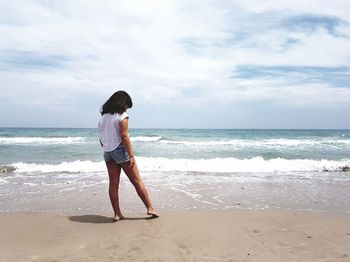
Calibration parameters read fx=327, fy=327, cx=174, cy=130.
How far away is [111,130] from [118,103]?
14.7 inches

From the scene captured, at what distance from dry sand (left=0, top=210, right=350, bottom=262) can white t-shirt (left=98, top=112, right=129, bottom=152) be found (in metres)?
1.03

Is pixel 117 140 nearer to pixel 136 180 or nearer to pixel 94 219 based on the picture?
pixel 136 180

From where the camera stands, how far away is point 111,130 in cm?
438

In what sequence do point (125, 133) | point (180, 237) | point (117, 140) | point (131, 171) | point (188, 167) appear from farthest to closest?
1. point (188, 167)
2. point (131, 171)
3. point (117, 140)
4. point (125, 133)
5. point (180, 237)

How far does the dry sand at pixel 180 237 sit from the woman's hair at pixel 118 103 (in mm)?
1492

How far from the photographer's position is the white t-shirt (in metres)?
4.36

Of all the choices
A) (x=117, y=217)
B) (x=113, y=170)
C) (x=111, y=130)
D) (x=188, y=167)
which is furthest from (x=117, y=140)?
(x=188, y=167)

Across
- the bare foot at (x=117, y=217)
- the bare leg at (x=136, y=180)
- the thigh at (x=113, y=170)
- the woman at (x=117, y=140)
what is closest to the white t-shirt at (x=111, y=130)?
the woman at (x=117, y=140)

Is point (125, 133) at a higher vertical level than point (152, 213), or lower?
higher

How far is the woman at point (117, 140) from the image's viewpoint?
14.2 ft

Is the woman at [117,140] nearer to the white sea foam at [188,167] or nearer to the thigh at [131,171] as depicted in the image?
the thigh at [131,171]

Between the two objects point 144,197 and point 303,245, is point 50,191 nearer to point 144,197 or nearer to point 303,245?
point 144,197

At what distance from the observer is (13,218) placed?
178 inches

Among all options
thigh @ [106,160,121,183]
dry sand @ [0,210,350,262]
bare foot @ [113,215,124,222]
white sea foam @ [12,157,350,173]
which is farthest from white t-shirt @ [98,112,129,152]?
white sea foam @ [12,157,350,173]
